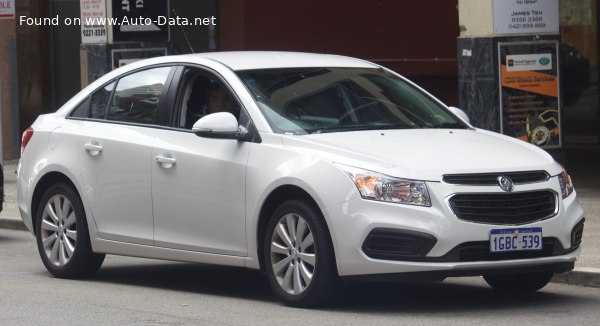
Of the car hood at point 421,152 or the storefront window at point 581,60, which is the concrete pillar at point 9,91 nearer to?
the storefront window at point 581,60

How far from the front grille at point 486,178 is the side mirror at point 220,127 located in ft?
5.20

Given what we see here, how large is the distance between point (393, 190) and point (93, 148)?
3001 millimetres

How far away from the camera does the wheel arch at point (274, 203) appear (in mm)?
8773

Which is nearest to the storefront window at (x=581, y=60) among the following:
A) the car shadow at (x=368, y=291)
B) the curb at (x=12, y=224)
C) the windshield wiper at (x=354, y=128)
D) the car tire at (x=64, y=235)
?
the curb at (x=12, y=224)

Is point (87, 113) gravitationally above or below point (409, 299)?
above

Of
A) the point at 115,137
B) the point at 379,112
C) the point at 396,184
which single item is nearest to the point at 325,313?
the point at 396,184

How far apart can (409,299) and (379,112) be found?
4.30 ft

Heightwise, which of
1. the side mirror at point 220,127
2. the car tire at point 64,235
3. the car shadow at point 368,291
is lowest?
the car shadow at point 368,291

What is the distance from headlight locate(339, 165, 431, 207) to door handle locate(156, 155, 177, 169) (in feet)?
5.91

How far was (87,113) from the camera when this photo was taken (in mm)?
10945

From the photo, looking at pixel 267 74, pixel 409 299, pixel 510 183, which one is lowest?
pixel 409 299

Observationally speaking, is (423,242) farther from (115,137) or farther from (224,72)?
(115,137)

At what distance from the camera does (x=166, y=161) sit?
32.1 ft

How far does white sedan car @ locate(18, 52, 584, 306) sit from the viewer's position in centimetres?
842
